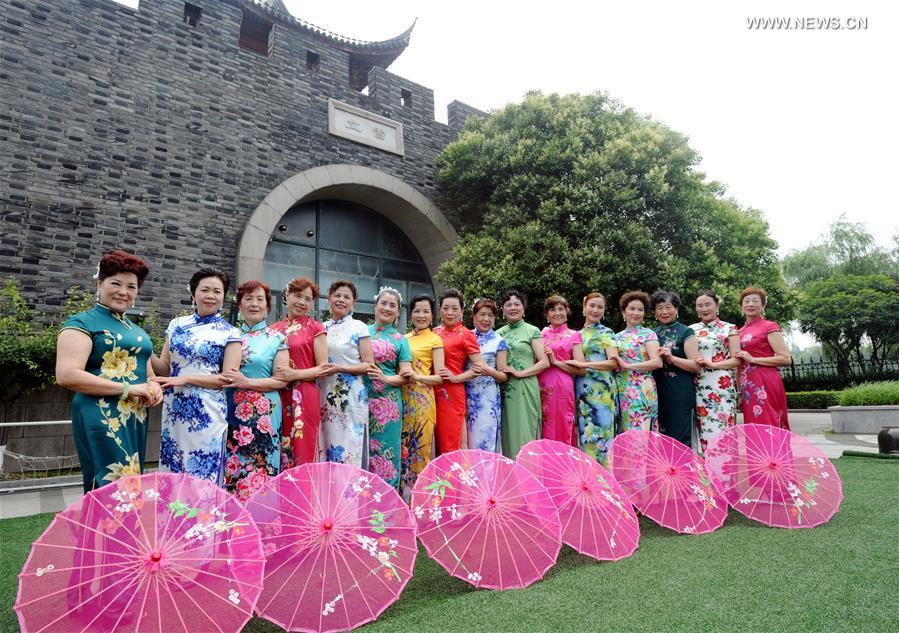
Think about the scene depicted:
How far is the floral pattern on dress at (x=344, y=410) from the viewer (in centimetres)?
333

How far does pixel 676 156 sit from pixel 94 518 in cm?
959

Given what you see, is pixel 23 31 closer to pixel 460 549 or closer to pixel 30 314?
pixel 30 314

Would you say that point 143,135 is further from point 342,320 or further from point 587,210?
point 587,210

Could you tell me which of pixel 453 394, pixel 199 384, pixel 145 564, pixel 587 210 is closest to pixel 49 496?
pixel 199 384

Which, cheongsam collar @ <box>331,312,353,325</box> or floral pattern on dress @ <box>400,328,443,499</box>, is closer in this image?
cheongsam collar @ <box>331,312,353,325</box>

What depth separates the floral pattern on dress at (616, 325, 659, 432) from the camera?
13.6ft

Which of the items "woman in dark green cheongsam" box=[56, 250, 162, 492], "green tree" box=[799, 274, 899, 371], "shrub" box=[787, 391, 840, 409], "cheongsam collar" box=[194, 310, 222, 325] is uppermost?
"green tree" box=[799, 274, 899, 371]

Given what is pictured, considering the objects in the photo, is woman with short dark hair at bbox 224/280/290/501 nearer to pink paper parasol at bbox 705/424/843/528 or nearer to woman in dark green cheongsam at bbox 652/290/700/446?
pink paper parasol at bbox 705/424/843/528

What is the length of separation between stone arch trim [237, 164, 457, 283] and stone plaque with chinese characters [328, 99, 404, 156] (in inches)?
21.9

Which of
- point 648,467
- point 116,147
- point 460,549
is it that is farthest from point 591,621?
point 116,147

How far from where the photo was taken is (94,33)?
7543 mm

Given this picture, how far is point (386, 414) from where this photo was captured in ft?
11.7

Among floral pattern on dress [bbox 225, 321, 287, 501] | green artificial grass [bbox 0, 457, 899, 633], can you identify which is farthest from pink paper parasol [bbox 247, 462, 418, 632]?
floral pattern on dress [bbox 225, 321, 287, 501]

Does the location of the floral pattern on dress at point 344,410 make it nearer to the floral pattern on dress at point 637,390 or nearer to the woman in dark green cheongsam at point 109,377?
the woman in dark green cheongsam at point 109,377
